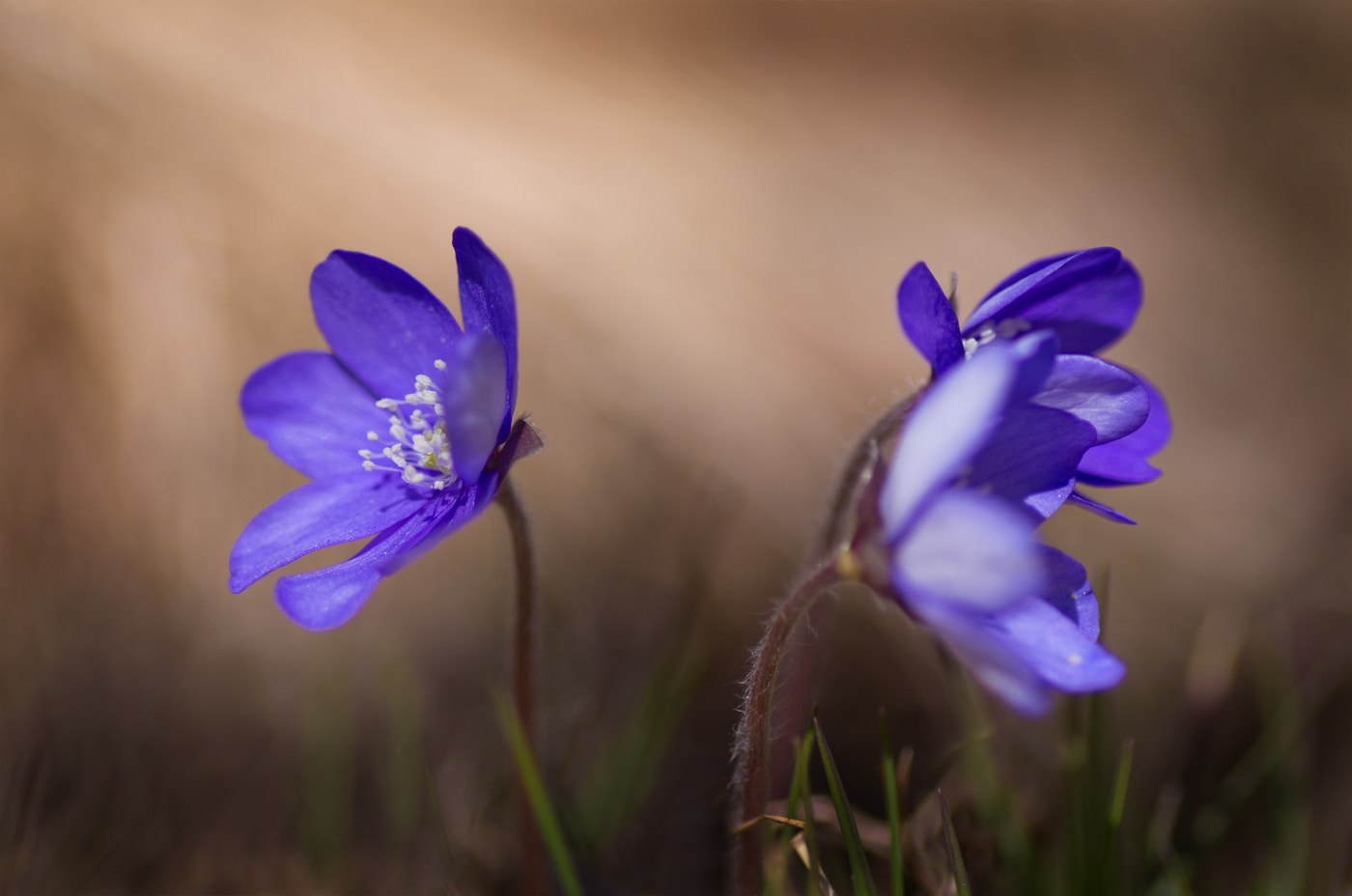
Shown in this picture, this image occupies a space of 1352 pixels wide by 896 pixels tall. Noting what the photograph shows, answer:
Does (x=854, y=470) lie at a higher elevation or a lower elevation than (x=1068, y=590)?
higher

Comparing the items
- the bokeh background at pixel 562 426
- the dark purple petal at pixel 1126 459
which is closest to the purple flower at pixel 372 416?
the bokeh background at pixel 562 426

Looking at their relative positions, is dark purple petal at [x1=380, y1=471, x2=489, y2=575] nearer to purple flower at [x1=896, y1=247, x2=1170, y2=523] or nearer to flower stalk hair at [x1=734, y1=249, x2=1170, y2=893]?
flower stalk hair at [x1=734, y1=249, x2=1170, y2=893]

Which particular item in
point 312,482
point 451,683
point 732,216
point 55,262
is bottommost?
point 451,683

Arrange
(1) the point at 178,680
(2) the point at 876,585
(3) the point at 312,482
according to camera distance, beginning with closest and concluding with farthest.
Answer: (2) the point at 876,585 → (3) the point at 312,482 → (1) the point at 178,680

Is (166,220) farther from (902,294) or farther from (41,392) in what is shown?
(902,294)

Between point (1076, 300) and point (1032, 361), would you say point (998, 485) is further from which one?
point (1076, 300)

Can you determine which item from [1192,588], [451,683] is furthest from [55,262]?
[1192,588]

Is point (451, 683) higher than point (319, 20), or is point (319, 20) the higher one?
point (319, 20)

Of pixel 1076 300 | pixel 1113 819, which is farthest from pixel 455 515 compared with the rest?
pixel 1113 819
